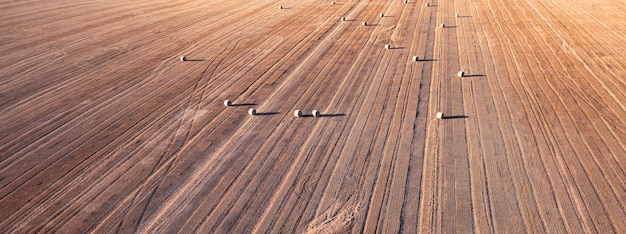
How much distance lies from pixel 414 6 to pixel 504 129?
653 inches

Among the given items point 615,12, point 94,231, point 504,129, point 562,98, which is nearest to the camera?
point 94,231

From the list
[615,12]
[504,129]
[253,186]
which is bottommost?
[615,12]

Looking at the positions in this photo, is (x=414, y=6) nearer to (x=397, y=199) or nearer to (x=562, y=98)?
(x=562, y=98)

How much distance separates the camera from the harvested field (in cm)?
708

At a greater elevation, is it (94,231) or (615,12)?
(94,231)

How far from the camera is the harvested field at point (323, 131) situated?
7.08 m

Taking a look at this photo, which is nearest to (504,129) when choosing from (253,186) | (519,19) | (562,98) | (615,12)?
(562,98)

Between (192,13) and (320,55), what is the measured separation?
513 inches

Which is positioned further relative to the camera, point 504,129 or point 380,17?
point 380,17

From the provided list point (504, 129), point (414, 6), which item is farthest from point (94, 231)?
point (414, 6)

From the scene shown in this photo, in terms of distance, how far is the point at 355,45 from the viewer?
1700 centimetres

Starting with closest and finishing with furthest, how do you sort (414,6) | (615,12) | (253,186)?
(253,186), (615,12), (414,6)

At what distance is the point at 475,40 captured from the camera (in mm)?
16812

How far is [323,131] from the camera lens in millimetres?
9891
